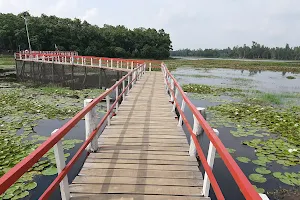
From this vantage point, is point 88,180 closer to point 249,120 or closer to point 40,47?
point 249,120

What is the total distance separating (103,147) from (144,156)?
85 cm

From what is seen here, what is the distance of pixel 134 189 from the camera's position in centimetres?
312

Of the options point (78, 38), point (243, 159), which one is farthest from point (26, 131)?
point (78, 38)

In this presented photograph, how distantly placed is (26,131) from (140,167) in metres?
5.89

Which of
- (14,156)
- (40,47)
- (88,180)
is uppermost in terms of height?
(40,47)

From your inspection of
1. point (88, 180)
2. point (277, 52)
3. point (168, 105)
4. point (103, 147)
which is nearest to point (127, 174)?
point (88, 180)

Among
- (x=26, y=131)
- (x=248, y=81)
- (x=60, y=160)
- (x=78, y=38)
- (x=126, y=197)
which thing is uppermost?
(x=78, y=38)

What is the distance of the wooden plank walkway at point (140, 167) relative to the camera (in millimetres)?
3062

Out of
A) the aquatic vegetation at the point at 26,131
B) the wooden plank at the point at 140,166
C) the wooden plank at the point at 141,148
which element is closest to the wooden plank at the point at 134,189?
the wooden plank at the point at 140,166

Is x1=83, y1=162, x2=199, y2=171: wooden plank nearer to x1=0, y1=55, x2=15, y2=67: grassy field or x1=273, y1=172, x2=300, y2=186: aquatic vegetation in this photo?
x1=273, y1=172, x2=300, y2=186: aquatic vegetation

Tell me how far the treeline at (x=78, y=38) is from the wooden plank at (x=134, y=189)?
47.6 meters

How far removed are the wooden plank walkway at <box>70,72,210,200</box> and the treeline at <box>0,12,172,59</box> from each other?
4586 centimetres

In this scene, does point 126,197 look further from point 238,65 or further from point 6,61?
point 238,65

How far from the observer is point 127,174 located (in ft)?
11.5
